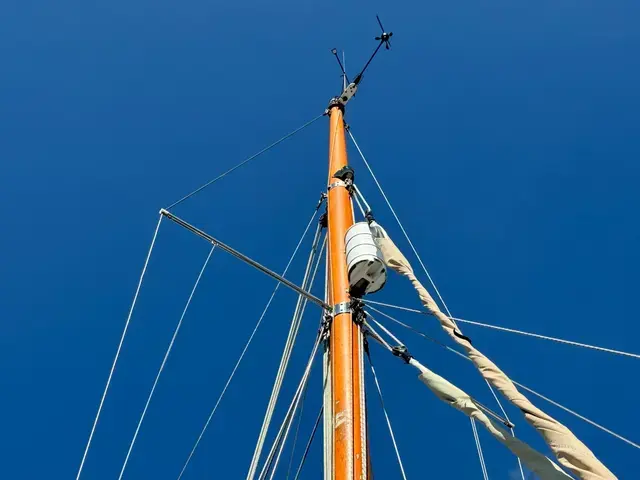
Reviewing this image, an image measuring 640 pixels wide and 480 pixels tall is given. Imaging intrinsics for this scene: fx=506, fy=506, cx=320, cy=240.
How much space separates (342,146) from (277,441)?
18.7 ft

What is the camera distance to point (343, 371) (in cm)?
496

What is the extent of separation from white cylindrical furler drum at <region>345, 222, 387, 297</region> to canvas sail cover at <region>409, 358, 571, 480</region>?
110cm

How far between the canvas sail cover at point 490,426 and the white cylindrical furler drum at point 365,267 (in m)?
1.10

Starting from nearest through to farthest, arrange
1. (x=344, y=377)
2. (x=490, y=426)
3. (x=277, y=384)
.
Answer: (x=490, y=426) → (x=344, y=377) → (x=277, y=384)

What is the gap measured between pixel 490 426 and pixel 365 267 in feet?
7.35

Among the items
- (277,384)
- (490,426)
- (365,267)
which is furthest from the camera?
(277,384)

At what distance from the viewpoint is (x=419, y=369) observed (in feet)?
15.3

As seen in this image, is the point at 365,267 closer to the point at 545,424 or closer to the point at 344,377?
the point at 344,377

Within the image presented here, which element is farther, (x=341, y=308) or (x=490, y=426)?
(x=341, y=308)

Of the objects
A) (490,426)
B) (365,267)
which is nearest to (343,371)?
(365,267)

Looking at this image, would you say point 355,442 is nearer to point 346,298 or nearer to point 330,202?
point 346,298

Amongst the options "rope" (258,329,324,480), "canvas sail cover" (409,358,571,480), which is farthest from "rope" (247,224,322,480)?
"canvas sail cover" (409,358,571,480)

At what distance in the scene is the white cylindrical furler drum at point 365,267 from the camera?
561 cm

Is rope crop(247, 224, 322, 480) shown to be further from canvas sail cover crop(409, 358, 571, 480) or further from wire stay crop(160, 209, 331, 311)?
canvas sail cover crop(409, 358, 571, 480)
